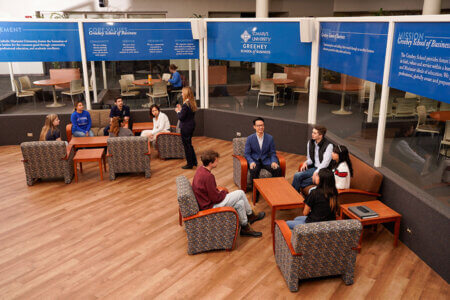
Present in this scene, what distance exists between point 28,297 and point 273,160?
3.86 m

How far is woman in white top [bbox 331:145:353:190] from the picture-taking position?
5188mm

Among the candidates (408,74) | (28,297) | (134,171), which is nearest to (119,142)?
(134,171)

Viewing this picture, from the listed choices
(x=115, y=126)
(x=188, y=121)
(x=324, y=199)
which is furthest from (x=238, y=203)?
(x=115, y=126)

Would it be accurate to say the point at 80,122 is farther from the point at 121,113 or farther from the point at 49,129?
the point at 49,129

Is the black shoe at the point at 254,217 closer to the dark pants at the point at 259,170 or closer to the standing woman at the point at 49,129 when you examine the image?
the dark pants at the point at 259,170

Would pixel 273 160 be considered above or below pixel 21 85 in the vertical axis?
below

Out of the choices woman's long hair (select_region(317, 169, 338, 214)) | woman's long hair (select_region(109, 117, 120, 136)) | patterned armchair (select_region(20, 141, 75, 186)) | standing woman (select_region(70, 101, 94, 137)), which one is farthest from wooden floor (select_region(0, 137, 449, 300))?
standing woman (select_region(70, 101, 94, 137))

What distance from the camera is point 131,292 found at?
4.16m

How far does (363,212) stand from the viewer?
4.84 metres

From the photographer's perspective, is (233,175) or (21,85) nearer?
(233,175)

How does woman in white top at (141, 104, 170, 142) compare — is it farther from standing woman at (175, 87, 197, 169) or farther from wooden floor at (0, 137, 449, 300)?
wooden floor at (0, 137, 449, 300)

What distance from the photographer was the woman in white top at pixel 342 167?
5.19 meters

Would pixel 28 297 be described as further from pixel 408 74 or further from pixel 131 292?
pixel 408 74

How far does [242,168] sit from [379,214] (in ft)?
7.28
